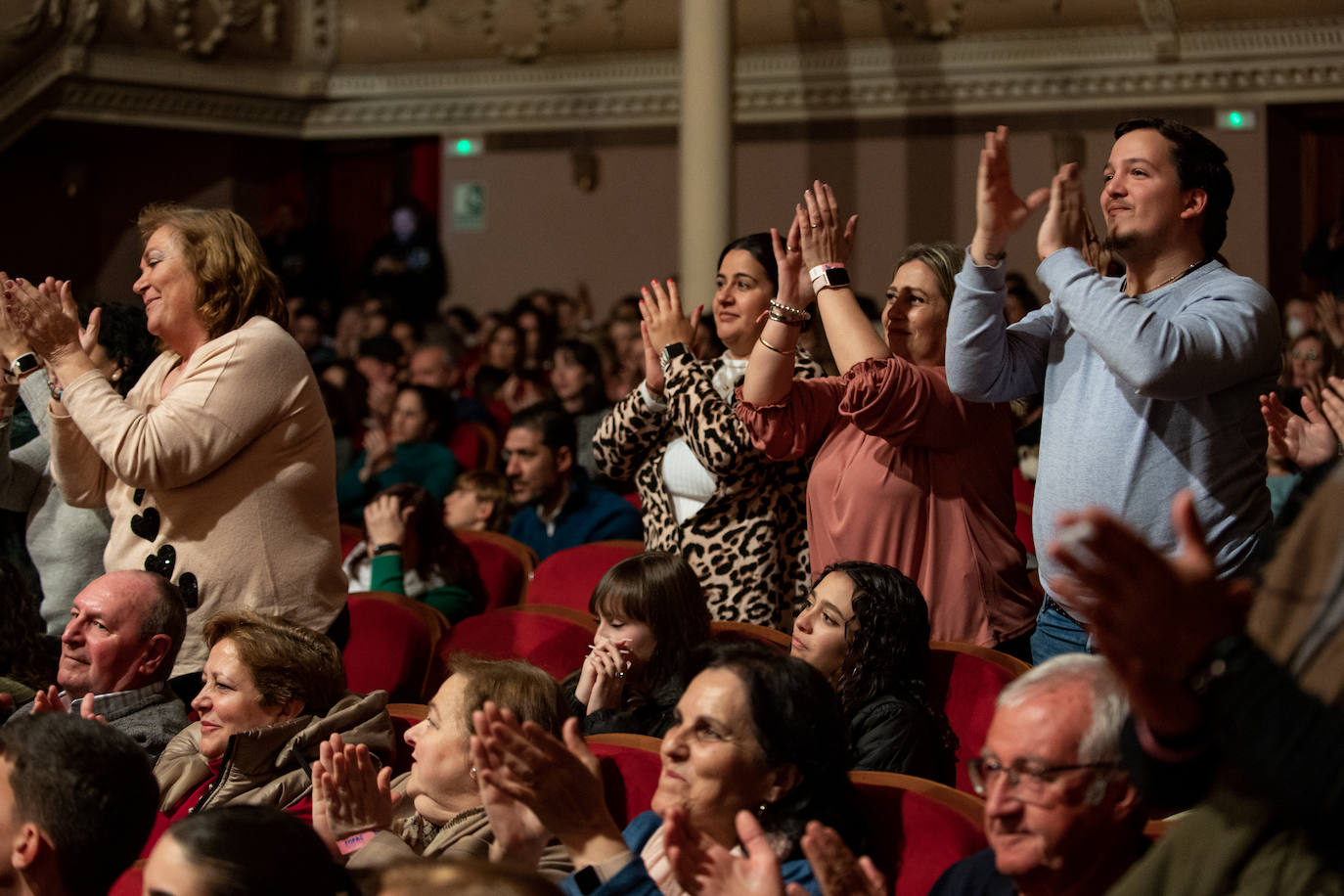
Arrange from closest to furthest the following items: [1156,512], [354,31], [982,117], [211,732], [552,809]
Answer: [552,809]
[1156,512]
[211,732]
[982,117]
[354,31]

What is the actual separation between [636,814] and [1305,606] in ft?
3.65

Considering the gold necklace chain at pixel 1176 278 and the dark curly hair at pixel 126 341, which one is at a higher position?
the gold necklace chain at pixel 1176 278

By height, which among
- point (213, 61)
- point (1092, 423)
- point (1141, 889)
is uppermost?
point (213, 61)

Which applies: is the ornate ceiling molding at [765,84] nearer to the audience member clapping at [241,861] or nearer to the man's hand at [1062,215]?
the man's hand at [1062,215]

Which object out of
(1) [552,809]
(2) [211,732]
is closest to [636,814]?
(1) [552,809]

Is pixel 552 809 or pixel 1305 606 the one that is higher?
pixel 1305 606

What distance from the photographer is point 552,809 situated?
1.69 meters

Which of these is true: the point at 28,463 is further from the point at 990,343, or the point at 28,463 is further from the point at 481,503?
the point at 990,343

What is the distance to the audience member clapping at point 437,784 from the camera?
6.42 feet

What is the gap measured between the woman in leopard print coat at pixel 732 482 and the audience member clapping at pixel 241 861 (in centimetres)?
137

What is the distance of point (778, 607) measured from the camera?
9.37ft

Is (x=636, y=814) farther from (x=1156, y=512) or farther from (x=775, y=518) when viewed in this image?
(x=775, y=518)

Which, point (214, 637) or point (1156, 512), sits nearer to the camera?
point (1156, 512)

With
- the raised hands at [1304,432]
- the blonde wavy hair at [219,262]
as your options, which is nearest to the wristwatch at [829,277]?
the raised hands at [1304,432]
